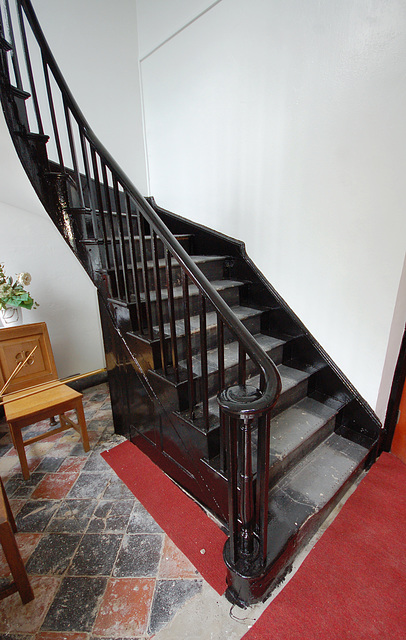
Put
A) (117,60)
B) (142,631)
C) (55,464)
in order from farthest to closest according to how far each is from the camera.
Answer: (117,60) → (55,464) → (142,631)

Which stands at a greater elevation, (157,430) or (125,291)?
(125,291)

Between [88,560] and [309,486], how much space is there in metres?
1.25

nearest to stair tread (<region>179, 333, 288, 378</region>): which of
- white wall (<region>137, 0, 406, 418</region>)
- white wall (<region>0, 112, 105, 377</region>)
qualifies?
white wall (<region>137, 0, 406, 418</region>)

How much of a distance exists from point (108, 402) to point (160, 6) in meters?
3.87

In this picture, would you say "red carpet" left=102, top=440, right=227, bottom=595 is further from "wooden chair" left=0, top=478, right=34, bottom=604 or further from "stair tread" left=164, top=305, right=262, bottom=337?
"stair tread" left=164, top=305, right=262, bottom=337

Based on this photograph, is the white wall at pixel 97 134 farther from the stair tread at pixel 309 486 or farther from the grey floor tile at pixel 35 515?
the stair tread at pixel 309 486

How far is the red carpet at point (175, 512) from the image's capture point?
1456 mm

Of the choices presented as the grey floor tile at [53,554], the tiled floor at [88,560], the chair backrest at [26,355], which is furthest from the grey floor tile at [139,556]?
the chair backrest at [26,355]

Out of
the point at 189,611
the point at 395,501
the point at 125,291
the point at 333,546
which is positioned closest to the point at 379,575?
the point at 333,546

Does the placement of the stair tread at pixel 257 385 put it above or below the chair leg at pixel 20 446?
above

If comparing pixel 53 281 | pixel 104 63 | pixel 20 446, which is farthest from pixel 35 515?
pixel 104 63

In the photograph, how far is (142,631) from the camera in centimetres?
120

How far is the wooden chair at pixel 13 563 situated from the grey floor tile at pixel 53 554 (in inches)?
5.6

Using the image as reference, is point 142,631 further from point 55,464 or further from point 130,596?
point 55,464
